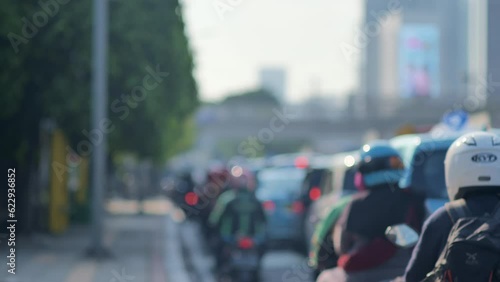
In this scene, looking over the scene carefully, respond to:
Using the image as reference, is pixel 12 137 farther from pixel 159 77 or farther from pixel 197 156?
pixel 197 156

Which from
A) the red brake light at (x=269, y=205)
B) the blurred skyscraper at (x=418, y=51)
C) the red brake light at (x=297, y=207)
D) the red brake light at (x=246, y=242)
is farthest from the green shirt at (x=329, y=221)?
the blurred skyscraper at (x=418, y=51)

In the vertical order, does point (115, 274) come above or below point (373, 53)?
below

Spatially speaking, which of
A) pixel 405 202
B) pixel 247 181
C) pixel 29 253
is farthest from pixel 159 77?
pixel 405 202

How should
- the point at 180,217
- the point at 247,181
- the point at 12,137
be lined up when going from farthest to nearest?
the point at 180,217 < the point at 12,137 < the point at 247,181

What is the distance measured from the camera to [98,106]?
20281mm

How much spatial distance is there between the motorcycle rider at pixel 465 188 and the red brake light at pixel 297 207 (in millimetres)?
15521

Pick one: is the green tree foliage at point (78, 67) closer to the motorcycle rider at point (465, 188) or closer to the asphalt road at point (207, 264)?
the asphalt road at point (207, 264)

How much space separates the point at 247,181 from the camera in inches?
576

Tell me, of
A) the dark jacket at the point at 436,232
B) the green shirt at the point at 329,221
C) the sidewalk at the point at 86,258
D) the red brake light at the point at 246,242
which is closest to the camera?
the dark jacket at the point at 436,232

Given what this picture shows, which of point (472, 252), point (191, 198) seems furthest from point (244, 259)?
point (191, 198)

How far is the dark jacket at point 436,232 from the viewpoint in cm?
511

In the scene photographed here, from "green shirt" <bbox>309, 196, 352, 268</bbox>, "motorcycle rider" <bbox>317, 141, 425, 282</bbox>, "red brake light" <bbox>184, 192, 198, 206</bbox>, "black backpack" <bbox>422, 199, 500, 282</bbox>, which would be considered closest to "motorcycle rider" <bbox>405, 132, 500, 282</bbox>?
"black backpack" <bbox>422, 199, 500, 282</bbox>

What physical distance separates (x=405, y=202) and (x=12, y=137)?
16417 millimetres

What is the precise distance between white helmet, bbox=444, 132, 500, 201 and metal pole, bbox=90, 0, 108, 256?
49.7 feet
